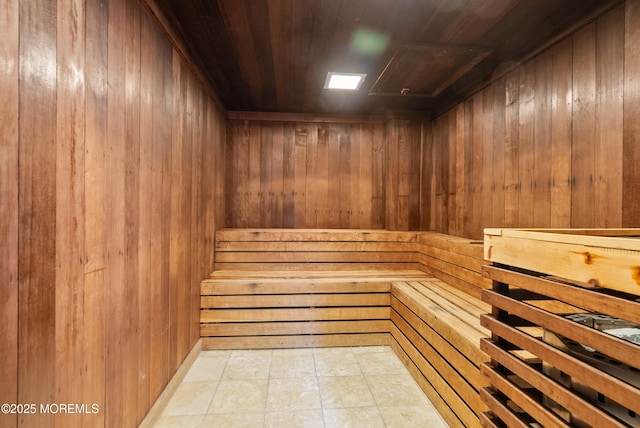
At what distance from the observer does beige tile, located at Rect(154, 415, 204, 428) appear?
1902 mm

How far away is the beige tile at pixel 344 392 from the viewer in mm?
2123

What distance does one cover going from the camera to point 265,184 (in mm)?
4043

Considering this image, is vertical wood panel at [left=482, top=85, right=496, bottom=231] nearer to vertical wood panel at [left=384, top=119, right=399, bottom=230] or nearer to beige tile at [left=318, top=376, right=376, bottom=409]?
vertical wood panel at [left=384, top=119, right=399, bottom=230]

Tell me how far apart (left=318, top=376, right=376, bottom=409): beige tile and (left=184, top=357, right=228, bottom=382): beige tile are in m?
0.88

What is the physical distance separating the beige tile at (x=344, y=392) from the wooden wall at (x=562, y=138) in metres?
1.81

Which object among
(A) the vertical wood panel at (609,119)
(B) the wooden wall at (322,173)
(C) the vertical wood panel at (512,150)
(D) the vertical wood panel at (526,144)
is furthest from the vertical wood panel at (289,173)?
(A) the vertical wood panel at (609,119)

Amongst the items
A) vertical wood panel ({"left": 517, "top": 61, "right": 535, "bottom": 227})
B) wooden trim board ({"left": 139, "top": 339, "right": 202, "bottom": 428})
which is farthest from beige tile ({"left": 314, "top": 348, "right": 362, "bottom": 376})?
vertical wood panel ({"left": 517, "top": 61, "right": 535, "bottom": 227})

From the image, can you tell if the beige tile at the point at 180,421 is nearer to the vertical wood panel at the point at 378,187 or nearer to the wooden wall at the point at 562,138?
the wooden wall at the point at 562,138

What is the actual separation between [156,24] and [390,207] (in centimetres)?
302

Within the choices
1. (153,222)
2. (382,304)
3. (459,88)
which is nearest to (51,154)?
(153,222)

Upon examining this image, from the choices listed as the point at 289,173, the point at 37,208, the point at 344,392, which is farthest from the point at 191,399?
the point at 289,173

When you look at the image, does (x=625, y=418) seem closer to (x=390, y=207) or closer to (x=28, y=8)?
(x=28, y=8)

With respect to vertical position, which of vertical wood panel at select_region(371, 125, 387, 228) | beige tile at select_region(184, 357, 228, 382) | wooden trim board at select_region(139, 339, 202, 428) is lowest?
beige tile at select_region(184, 357, 228, 382)

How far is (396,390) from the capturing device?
2289 millimetres
